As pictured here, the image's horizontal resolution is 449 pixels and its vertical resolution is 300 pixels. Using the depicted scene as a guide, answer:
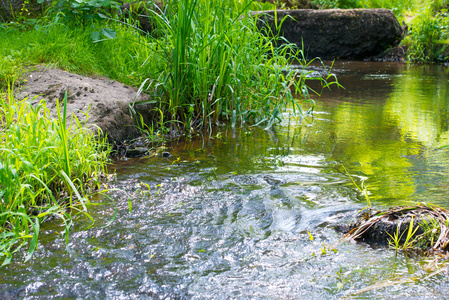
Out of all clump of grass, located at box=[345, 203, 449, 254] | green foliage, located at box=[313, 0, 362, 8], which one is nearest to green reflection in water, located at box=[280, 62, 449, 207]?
clump of grass, located at box=[345, 203, 449, 254]

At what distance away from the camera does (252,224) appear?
1.99 meters

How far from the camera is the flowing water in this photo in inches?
58.0

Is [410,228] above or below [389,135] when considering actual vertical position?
below

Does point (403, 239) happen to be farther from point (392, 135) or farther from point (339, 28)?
point (339, 28)

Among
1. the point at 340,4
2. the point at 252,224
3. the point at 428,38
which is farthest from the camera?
the point at 340,4

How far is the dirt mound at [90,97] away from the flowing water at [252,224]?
1.34ft

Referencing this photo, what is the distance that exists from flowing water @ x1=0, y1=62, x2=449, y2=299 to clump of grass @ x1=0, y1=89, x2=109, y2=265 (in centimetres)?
13

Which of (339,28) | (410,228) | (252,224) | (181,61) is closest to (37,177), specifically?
(252,224)

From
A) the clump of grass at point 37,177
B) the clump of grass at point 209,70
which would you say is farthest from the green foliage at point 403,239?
the clump of grass at point 209,70

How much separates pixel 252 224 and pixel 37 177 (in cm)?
107

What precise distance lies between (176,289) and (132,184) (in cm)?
116

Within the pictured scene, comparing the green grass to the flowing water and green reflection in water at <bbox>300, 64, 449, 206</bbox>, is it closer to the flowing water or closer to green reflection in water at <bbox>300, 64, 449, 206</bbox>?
the flowing water

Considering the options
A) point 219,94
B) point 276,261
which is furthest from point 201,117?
point 276,261

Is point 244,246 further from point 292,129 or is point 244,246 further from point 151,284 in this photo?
point 292,129
